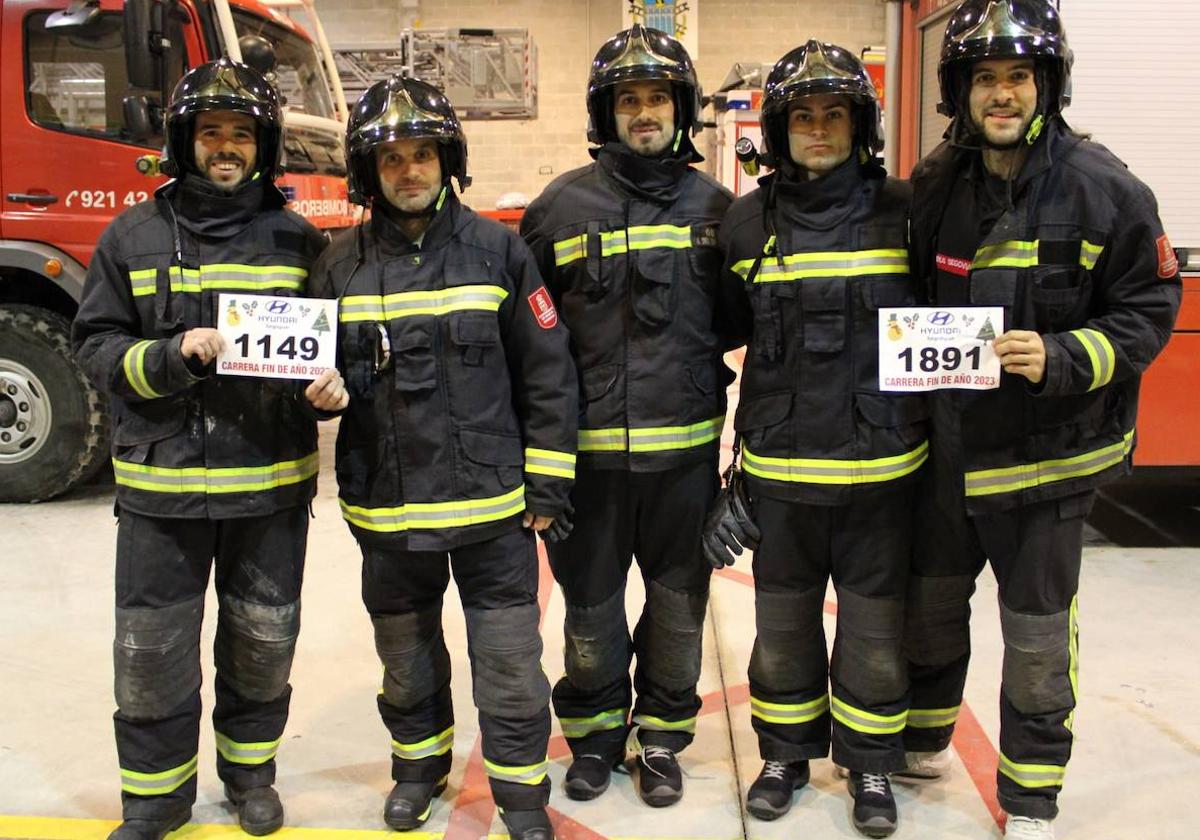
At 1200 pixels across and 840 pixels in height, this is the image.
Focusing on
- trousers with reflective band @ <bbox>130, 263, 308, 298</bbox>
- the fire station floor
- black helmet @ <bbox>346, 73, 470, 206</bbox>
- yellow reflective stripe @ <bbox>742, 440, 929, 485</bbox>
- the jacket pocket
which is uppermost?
black helmet @ <bbox>346, 73, 470, 206</bbox>

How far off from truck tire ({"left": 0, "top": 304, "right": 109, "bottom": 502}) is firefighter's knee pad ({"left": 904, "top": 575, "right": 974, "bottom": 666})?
4656 millimetres

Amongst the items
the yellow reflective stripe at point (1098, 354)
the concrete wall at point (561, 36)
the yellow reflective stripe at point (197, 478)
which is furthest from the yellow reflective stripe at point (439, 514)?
the concrete wall at point (561, 36)

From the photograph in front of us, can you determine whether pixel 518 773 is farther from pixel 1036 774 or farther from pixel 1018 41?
pixel 1018 41

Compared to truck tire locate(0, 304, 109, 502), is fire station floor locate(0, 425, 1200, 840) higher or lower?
lower

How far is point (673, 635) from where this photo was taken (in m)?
3.02

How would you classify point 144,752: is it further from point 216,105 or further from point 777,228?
point 777,228

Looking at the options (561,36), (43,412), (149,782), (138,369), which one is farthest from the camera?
(561,36)

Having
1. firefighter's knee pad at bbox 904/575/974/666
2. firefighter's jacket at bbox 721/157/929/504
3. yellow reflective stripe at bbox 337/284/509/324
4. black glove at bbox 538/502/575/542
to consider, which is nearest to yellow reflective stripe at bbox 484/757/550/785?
black glove at bbox 538/502/575/542

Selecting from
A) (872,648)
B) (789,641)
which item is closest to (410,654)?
(789,641)

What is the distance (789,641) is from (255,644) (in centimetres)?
139

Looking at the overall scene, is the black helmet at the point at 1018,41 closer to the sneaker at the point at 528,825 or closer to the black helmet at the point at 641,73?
the black helmet at the point at 641,73

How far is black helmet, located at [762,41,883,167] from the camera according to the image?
2.67 metres

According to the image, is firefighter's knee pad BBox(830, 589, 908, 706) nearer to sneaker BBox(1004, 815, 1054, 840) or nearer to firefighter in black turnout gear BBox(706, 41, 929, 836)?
firefighter in black turnout gear BBox(706, 41, 929, 836)

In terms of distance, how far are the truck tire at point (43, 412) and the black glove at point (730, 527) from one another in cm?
425
